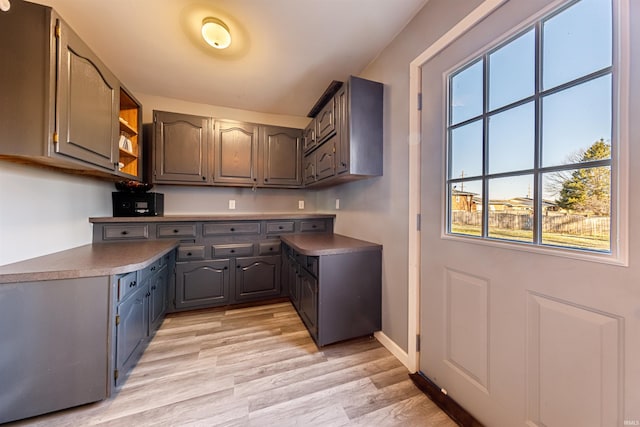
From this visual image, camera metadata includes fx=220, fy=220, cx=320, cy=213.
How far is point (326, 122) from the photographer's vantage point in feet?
6.95

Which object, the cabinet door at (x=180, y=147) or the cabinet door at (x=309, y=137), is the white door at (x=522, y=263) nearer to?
the cabinet door at (x=309, y=137)

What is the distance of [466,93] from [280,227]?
2.12 m

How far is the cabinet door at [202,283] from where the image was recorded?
2.29 metres

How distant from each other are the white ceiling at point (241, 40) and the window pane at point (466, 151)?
0.93 meters

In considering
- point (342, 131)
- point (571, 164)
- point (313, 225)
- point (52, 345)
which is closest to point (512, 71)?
point (571, 164)

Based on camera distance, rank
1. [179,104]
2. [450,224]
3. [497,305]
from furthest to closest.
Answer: [179,104] → [450,224] → [497,305]

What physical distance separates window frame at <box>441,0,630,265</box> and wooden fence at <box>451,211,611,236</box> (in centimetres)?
2

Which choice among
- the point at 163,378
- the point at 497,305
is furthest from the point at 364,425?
the point at 163,378

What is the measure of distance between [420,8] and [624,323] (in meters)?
1.89

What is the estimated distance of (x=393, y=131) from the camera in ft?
5.67

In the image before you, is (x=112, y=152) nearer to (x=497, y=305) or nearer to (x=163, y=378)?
(x=163, y=378)

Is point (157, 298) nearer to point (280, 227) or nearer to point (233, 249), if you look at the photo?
point (233, 249)

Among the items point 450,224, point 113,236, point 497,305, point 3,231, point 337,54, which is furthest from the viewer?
point 113,236

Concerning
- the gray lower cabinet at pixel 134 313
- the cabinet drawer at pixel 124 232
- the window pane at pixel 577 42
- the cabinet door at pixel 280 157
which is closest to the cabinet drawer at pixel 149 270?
the gray lower cabinet at pixel 134 313
